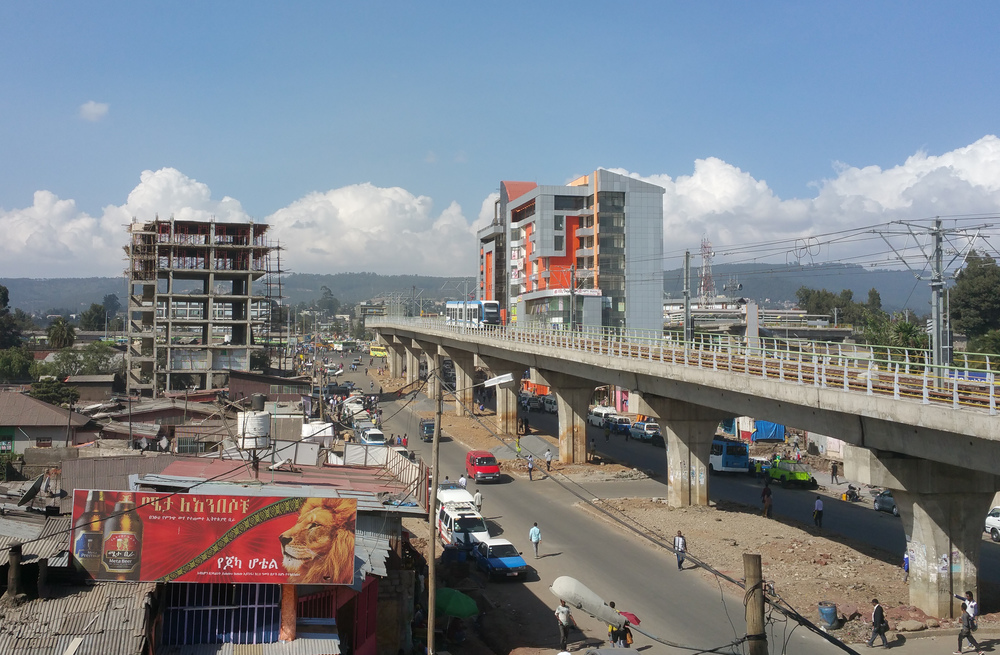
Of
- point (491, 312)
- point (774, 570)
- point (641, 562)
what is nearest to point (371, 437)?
point (641, 562)

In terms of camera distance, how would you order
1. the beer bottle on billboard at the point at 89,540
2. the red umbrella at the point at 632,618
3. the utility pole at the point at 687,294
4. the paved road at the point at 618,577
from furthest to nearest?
1. the utility pole at the point at 687,294
2. the paved road at the point at 618,577
3. the red umbrella at the point at 632,618
4. the beer bottle on billboard at the point at 89,540

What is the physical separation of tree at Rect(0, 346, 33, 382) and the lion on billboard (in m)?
85.8

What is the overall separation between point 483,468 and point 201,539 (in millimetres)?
26092

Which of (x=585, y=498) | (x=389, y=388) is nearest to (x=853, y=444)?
(x=585, y=498)

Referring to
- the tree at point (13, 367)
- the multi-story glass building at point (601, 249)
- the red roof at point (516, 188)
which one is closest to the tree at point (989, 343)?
the multi-story glass building at point (601, 249)

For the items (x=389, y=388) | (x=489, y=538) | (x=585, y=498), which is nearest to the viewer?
(x=489, y=538)

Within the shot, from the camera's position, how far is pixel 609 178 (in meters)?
79.2

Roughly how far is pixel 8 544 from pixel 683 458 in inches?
985

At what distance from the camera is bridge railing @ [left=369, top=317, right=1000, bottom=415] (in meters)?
17.1

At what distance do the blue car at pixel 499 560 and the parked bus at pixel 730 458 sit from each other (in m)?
20.9

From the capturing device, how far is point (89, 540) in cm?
1302

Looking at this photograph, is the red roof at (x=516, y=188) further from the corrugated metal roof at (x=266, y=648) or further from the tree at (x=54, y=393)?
the corrugated metal roof at (x=266, y=648)

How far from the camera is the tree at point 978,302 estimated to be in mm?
68250

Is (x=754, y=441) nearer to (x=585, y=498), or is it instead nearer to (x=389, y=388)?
(x=585, y=498)
